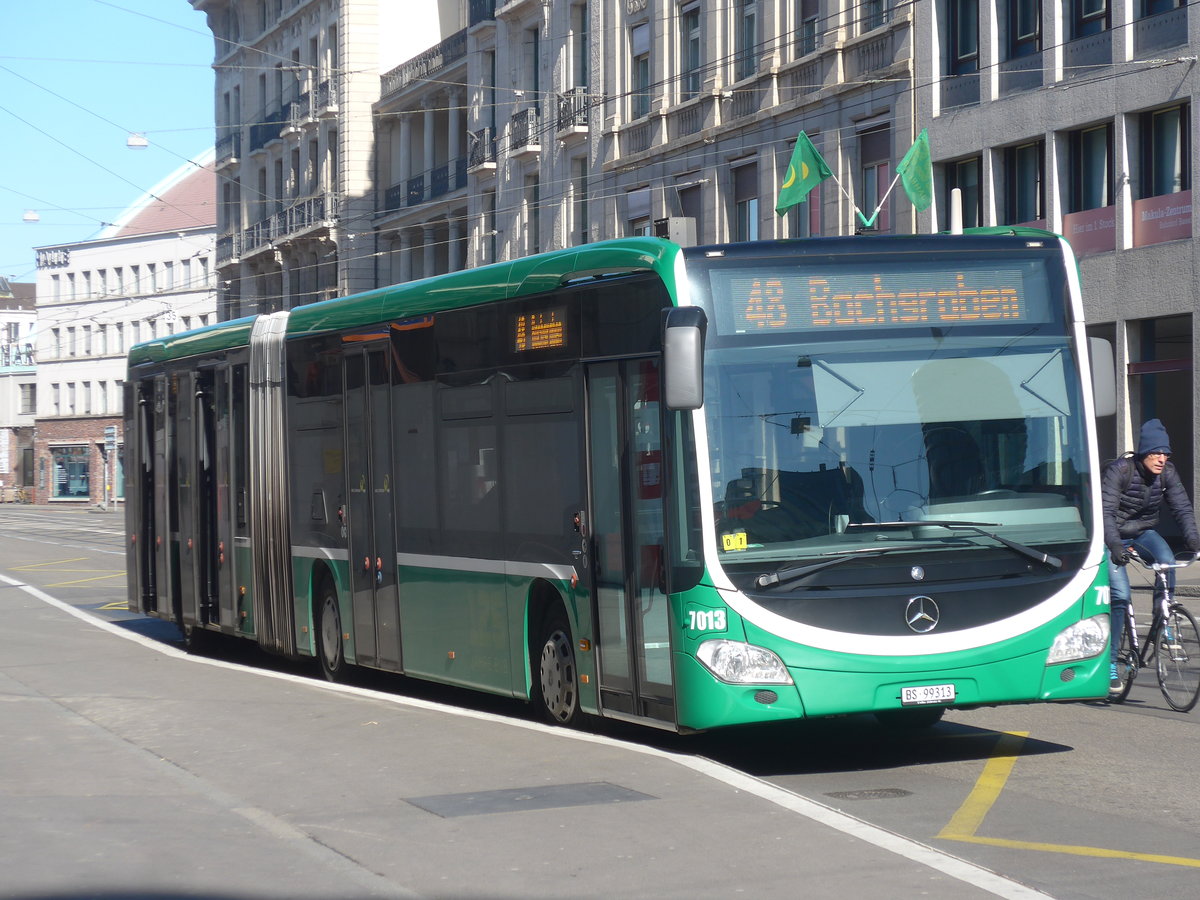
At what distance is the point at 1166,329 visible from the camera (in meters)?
27.6

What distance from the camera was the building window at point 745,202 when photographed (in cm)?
3619

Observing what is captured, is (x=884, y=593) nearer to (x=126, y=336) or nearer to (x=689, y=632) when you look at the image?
(x=689, y=632)

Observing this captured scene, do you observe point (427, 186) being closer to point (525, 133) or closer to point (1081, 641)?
point (525, 133)

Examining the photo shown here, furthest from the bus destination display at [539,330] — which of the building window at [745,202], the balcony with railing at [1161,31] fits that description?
the building window at [745,202]

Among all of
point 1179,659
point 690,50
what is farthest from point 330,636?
point 690,50

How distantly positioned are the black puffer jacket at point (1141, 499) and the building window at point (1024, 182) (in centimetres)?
1842

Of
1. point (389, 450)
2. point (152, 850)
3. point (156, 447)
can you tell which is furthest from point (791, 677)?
point (156, 447)

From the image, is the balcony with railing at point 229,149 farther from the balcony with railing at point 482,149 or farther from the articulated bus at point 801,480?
the articulated bus at point 801,480

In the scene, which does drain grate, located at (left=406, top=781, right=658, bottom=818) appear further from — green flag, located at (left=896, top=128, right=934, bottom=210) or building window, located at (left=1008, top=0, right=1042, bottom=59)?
building window, located at (left=1008, top=0, right=1042, bottom=59)

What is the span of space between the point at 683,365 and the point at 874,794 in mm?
2253

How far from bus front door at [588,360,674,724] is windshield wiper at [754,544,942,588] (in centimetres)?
63

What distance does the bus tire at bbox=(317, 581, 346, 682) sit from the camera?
1512 cm

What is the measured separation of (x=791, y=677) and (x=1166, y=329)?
19791 mm

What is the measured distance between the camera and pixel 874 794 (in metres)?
8.92
